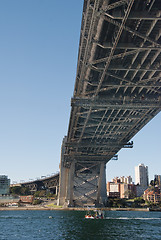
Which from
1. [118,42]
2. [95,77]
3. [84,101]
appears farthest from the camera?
[84,101]

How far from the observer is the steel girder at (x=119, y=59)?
82.2 feet

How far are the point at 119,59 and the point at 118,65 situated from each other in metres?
0.93

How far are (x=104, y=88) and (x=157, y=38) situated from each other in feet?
37.9

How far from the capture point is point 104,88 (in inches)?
1495

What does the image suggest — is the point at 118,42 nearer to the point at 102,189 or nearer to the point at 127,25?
the point at 127,25

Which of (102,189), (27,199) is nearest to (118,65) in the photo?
(102,189)

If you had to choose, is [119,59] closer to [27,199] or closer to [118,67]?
[118,67]

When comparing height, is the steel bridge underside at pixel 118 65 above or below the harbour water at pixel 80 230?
above

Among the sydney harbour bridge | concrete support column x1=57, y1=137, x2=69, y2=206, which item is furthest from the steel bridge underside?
concrete support column x1=57, y1=137, x2=69, y2=206

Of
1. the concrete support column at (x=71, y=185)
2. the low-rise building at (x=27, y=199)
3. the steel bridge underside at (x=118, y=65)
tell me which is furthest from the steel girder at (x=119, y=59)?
the low-rise building at (x=27, y=199)

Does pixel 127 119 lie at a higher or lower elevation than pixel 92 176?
higher

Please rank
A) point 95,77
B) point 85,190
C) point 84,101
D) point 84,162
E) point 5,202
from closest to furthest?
point 95,77, point 84,101, point 84,162, point 85,190, point 5,202

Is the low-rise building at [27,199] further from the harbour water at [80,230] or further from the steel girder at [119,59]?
the steel girder at [119,59]

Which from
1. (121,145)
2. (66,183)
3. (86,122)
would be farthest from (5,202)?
(86,122)
